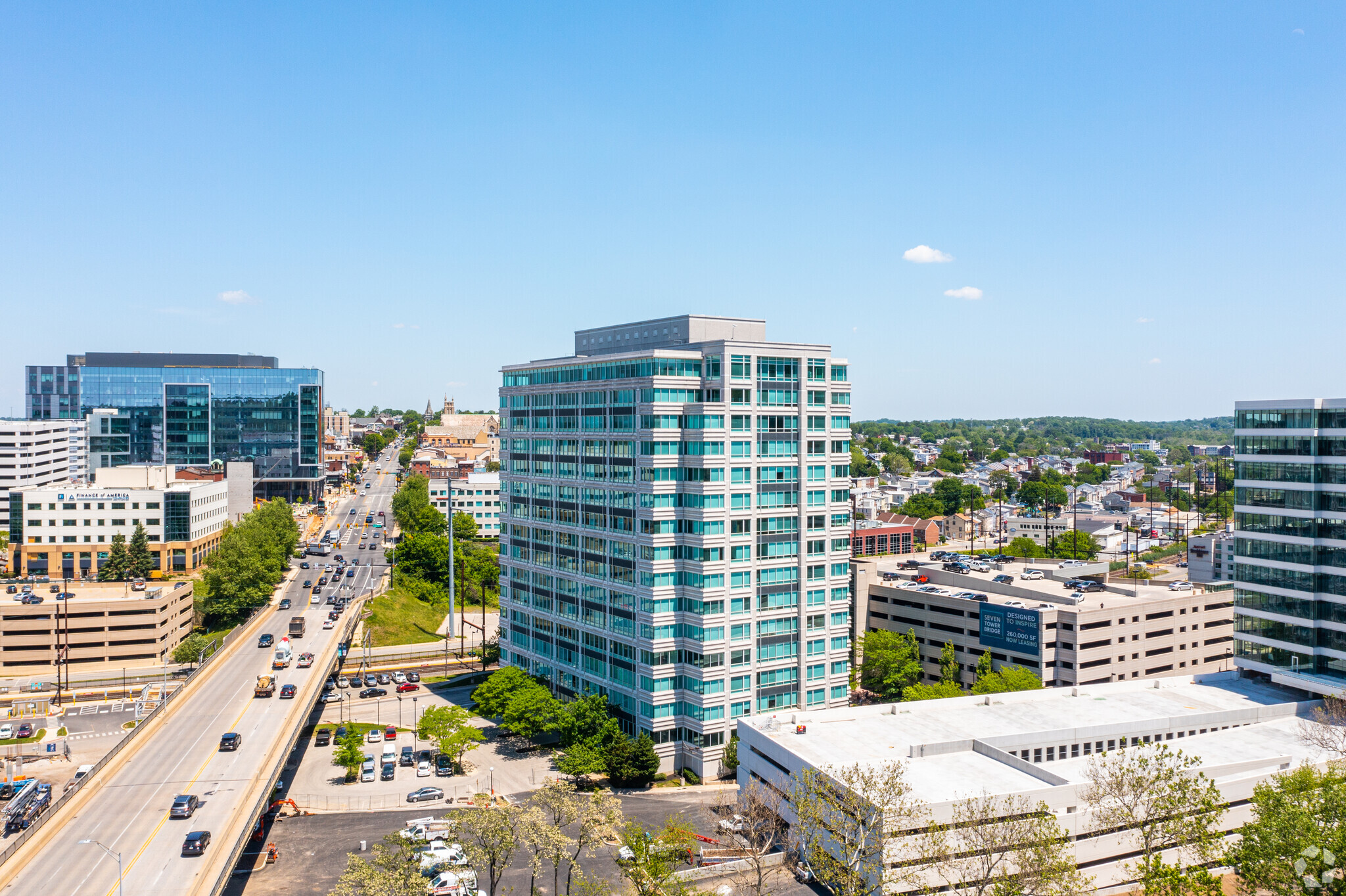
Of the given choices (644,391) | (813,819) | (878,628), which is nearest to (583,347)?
(644,391)

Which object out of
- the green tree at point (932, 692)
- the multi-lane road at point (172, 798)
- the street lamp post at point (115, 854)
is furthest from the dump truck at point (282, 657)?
the green tree at point (932, 692)

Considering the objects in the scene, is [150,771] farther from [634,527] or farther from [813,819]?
[813,819]

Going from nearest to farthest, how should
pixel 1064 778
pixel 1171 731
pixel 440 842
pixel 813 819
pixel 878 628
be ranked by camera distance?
pixel 813 819 < pixel 1064 778 < pixel 440 842 < pixel 1171 731 < pixel 878 628

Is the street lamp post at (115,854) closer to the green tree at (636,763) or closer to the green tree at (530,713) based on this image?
the green tree at (636,763)

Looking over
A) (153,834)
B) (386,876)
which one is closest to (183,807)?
(153,834)

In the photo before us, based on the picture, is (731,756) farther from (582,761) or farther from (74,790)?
(74,790)

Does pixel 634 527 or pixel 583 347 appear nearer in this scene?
pixel 634 527
